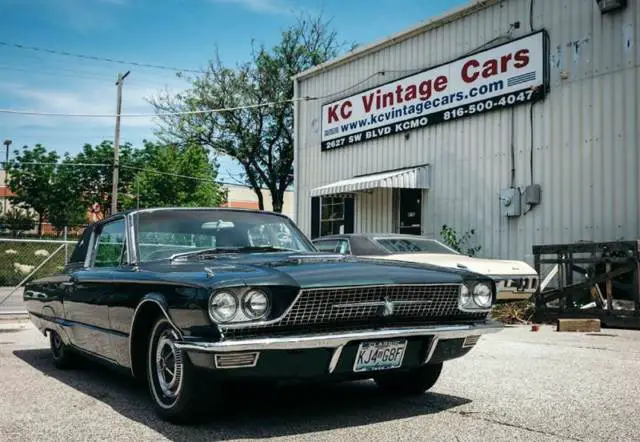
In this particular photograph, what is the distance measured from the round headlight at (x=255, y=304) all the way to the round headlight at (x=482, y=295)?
1.53m

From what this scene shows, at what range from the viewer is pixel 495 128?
14.3m

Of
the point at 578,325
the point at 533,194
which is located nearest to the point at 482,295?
the point at 578,325

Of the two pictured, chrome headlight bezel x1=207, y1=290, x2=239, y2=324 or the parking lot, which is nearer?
chrome headlight bezel x1=207, y1=290, x2=239, y2=324

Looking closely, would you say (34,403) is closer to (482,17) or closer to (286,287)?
(286,287)

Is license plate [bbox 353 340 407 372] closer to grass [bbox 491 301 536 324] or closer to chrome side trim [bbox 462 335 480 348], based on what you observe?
chrome side trim [bbox 462 335 480 348]

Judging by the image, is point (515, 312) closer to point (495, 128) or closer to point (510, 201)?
point (510, 201)

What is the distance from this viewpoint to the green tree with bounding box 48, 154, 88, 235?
5725cm

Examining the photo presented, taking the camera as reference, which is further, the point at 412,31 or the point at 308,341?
the point at 412,31

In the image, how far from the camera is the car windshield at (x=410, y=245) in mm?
10720

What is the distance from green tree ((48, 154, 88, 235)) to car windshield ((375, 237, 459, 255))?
5000 cm

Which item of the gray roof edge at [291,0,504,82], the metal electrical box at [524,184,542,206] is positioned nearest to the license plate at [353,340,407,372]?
the metal electrical box at [524,184,542,206]

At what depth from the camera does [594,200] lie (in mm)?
12289

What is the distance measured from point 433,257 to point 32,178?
5288 centimetres

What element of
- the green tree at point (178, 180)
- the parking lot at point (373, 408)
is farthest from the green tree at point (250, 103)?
the parking lot at point (373, 408)
